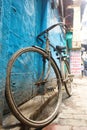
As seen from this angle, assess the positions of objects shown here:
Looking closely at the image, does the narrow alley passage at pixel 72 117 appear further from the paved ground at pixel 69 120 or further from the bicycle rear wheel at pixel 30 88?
the bicycle rear wheel at pixel 30 88

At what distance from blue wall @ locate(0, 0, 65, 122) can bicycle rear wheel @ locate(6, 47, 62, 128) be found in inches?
5.6

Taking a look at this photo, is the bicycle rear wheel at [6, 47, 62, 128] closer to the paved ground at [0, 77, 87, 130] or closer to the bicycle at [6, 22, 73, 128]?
the bicycle at [6, 22, 73, 128]

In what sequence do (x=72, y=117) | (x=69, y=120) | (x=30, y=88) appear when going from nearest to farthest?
(x=69, y=120) < (x=72, y=117) < (x=30, y=88)

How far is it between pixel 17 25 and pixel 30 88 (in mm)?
1232

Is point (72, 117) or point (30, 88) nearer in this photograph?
point (72, 117)

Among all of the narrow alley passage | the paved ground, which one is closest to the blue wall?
the paved ground

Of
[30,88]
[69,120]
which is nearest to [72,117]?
[69,120]

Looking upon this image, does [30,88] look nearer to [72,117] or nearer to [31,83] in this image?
[31,83]

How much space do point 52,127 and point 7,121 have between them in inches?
23.8

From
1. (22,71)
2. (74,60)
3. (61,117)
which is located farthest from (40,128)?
(74,60)

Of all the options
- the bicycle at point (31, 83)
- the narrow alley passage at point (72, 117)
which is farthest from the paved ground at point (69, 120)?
the bicycle at point (31, 83)

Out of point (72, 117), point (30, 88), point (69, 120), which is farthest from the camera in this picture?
point (30, 88)

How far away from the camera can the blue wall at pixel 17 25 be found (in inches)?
72.7

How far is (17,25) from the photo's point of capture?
2.68 m
